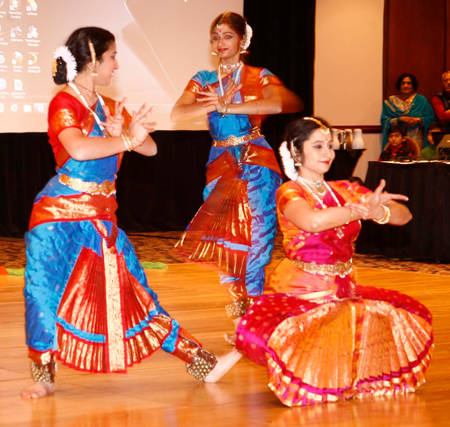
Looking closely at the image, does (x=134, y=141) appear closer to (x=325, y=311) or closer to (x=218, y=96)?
(x=325, y=311)

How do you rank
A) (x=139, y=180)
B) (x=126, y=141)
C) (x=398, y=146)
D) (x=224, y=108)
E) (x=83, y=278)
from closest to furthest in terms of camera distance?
(x=126, y=141) → (x=83, y=278) → (x=224, y=108) → (x=398, y=146) → (x=139, y=180)

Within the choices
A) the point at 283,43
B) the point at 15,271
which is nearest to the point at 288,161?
the point at 15,271

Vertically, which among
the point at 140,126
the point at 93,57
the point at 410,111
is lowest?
the point at 140,126

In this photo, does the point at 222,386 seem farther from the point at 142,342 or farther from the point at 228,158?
the point at 228,158

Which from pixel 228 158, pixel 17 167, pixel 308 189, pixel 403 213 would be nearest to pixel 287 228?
pixel 308 189

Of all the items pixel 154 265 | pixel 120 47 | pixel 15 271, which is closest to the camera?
pixel 15 271

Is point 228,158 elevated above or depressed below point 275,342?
above

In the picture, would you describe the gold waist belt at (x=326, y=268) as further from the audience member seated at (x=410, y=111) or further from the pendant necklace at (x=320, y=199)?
the audience member seated at (x=410, y=111)

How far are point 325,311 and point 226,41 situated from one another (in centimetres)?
167

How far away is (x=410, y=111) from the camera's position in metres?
9.69

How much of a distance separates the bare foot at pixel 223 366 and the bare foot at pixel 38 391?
0.56 m

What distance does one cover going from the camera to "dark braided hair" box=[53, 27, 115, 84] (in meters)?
2.83

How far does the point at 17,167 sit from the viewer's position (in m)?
8.17

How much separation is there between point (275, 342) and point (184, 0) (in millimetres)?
6080
